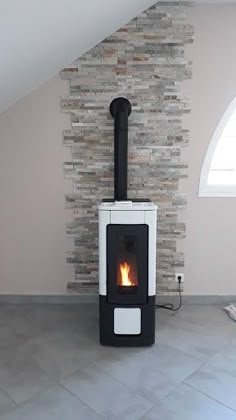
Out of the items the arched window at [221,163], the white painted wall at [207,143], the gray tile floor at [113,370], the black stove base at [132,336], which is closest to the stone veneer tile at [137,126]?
the white painted wall at [207,143]

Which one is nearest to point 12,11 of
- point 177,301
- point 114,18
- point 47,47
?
point 47,47

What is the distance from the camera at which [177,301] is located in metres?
3.12

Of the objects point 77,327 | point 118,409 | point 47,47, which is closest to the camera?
point 118,409

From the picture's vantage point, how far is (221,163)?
3.07m

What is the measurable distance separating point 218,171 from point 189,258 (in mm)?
853

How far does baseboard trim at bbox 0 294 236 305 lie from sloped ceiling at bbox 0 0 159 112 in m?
1.75

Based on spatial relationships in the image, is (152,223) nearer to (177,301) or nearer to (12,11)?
(177,301)

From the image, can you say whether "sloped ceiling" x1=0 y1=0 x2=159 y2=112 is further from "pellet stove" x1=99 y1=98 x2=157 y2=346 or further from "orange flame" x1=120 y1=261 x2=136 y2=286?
"orange flame" x1=120 y1=261 x2=136 y2=286

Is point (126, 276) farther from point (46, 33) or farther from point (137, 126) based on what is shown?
point (46, 33)

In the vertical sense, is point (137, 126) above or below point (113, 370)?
above

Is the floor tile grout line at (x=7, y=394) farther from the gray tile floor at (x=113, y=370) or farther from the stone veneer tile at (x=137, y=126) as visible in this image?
the stone veneer tile at (x=137, y=126)

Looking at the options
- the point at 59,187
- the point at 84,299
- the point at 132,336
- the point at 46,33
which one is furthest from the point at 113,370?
the point at 46,33

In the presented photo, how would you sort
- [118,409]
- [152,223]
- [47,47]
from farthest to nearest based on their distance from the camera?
1. [152,223]
2. [47,47]
3. [118,409]

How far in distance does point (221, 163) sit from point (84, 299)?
1814 mm
